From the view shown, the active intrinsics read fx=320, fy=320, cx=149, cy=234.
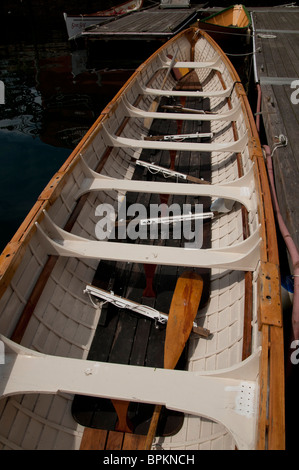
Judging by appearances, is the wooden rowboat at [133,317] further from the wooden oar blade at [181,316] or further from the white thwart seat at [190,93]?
the white thwart seat at [190,93]

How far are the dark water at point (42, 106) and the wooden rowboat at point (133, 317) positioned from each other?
12.6ft

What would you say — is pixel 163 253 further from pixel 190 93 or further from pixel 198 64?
pixel 198 64

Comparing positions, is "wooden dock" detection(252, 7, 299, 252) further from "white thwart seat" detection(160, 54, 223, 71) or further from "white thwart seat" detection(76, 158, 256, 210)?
"white thwart seat" detection(160, 54, 223, 71)

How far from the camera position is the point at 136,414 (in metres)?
3.30

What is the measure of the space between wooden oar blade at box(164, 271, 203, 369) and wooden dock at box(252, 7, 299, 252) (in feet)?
5.58

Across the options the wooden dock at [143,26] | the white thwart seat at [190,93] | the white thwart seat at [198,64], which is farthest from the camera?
the wooden dock at [143,26]

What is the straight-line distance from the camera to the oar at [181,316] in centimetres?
348

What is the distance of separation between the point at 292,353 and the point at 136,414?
6.14 feet

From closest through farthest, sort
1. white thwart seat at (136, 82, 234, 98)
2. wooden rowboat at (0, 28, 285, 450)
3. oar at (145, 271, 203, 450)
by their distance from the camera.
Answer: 1. wooden rowboat at (0, 28, 285, 450)
2. oar at (145, 271, 203, 450)
3. white thwart seat at (136, 82, 234, 98)

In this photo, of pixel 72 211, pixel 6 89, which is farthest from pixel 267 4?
pixel 72 211

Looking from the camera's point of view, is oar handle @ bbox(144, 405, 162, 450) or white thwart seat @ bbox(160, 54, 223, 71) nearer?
oar handle @ bbox(144, 405, 162, 450)

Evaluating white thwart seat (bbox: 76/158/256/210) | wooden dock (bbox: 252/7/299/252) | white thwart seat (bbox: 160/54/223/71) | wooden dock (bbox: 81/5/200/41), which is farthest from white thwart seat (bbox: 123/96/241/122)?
wooden dock (bbox: 81/5/200/41)

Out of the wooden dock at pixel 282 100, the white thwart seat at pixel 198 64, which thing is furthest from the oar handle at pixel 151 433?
the white thwart seat at pixel 198 64

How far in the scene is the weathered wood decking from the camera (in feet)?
54.2
